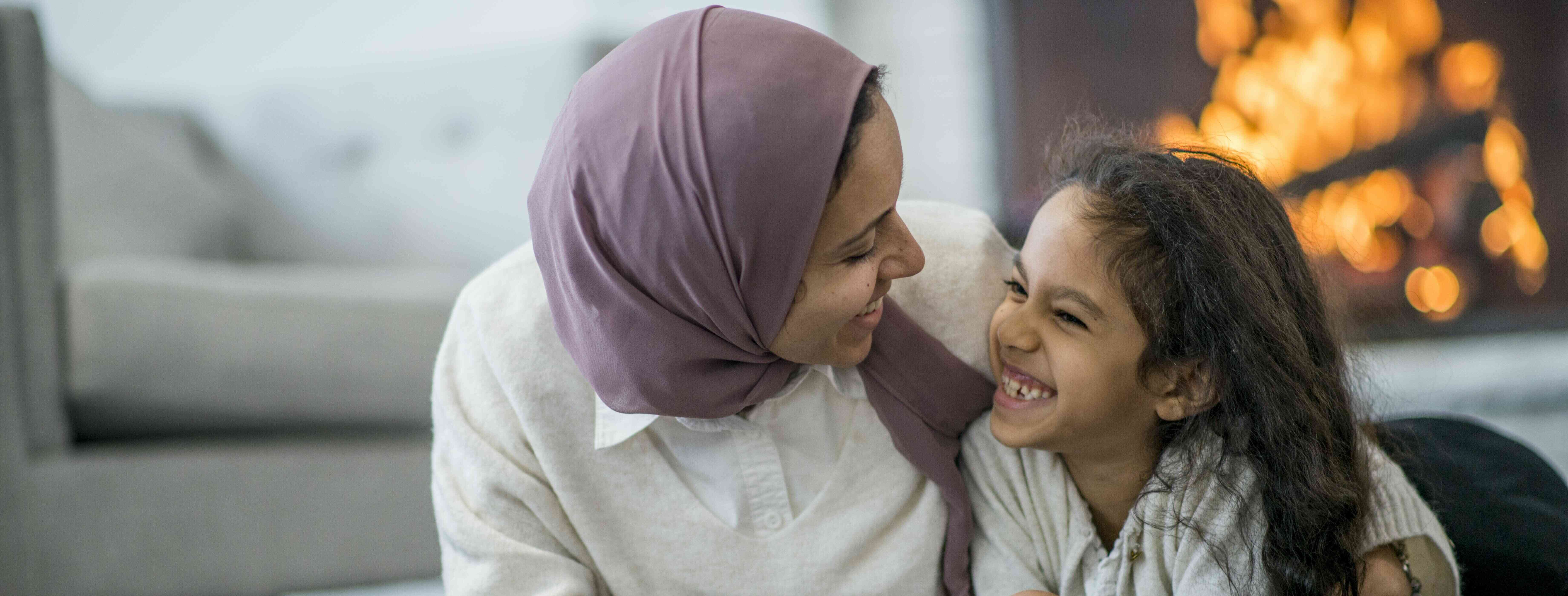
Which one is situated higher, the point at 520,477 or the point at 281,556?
the point at 520,477

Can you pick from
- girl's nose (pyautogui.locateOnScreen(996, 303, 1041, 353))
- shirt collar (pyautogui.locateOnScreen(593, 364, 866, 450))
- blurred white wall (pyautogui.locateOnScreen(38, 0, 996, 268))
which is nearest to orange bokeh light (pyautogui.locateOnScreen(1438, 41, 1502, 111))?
blurred white wall (pyautogui.locateOnScreen(38, 0, 996, 268))

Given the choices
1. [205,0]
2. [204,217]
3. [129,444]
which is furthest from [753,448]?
[205,0]

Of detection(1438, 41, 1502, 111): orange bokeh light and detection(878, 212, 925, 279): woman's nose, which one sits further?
detection(1438, 41, 1502, 111): orange bokeh light

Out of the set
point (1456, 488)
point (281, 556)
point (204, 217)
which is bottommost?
point (281, 556)

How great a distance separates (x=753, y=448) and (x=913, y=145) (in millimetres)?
1697

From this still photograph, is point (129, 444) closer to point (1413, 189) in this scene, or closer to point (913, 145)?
point (913, 145)

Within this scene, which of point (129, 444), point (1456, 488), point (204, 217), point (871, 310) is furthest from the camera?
point (204, 217)

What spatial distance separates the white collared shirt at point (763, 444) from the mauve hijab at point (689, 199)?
0.21 feet

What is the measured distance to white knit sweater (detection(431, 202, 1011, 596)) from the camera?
40.3 inches

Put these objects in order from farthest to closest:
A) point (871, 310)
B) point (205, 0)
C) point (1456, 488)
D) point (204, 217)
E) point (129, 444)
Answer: point (205, 0) < point (204, 217) < point (129, 444) < point (1456, 488) < point (871, 310)

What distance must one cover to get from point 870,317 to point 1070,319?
20 centimetres

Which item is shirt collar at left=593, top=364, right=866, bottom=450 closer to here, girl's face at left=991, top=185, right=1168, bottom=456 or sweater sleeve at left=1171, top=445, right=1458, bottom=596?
girl's face at left=991, top=185, right=1168, bottom=456

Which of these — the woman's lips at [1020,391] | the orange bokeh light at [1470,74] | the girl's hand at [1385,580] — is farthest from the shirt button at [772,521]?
the orange bokeh light at [1470,74]

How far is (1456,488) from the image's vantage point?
3.65 feet
